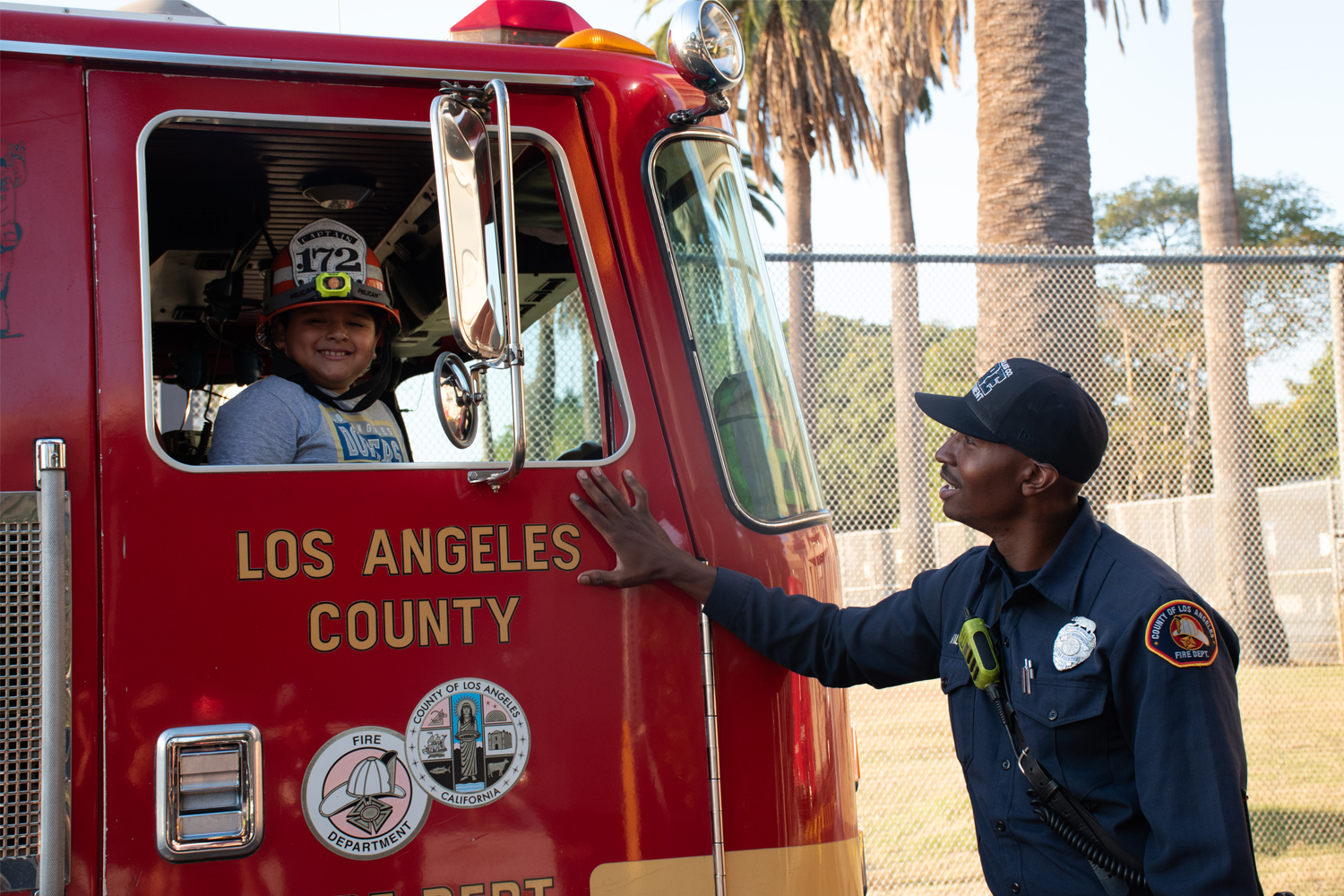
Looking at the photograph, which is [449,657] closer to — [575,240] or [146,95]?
[575,240]

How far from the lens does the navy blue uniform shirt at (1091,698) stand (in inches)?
80.6

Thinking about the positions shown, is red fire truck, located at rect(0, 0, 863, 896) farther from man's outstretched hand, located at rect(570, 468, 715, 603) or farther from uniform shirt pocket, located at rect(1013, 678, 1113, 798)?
uniform shirt pocket, located at rect(1013, 678, 1113, 798)

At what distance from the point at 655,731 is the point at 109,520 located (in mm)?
1094

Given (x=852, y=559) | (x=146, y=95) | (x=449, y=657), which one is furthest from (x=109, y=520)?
(x=852, y=559)

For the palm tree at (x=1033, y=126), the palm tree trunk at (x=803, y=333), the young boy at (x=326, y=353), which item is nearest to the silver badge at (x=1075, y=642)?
the young boy at (x=326, y=353)

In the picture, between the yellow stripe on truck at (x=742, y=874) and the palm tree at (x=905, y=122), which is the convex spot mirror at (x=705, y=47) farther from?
the palm tree at (x=905, y=122)

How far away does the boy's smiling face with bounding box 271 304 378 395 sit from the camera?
2.57 m

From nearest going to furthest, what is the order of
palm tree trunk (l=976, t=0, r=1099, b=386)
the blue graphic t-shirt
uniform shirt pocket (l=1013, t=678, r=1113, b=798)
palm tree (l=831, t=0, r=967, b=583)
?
uniform shirt pocket (l=1013, t=678, r=1113, b=798) → the blue graphic t-shirt → palm tree (l=831, t=0, r=967, b=583) → palm tree trunk (l=976, t=0, r=1099, b=386)

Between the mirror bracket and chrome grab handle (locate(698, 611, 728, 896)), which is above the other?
the mirror bracket

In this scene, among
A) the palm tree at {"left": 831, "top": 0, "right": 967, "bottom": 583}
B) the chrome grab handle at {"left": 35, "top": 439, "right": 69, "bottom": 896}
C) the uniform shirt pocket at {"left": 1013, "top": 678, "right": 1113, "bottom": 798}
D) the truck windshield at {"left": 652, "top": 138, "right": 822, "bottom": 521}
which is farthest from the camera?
the palm tree at {"left": 831, "top": 0, "right": 967, "bottom": 583}

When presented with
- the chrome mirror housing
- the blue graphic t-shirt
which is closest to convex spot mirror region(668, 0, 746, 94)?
the chrome mirror housing

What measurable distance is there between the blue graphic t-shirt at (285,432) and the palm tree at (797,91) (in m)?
15.7

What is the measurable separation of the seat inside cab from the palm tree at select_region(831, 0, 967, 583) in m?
2.77

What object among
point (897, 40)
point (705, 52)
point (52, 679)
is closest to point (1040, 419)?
point (705, 52)
